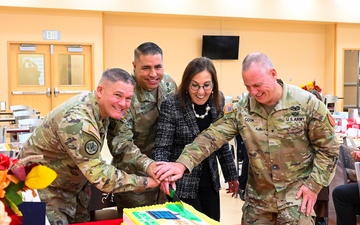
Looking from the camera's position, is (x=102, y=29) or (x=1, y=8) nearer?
(x=1, y=8)

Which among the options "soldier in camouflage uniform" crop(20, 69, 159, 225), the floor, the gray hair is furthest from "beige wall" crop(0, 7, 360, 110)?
the gray hair

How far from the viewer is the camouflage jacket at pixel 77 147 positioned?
213 cm

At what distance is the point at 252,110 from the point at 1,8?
382 inches

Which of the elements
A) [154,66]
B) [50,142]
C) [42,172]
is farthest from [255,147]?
[42,172]

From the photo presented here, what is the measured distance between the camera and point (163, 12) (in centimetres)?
1186

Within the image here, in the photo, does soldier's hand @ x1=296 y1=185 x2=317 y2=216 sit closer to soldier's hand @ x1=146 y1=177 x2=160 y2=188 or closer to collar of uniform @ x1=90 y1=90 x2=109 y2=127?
soldier's hand @ x1=146 y1=177 x2=160 y2=188

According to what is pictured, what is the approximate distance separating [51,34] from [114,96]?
9481 mm

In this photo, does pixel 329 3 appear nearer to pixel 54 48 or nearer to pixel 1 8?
pixel 54 48

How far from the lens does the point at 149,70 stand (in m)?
2.77

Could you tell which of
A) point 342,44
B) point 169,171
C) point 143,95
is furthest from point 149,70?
point 342,44

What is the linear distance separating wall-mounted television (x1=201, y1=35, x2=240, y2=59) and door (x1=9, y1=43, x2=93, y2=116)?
10.4ft

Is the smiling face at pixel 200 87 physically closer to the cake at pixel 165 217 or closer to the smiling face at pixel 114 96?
the smiling face at pixel 114 96

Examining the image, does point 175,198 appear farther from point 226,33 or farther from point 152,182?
point 226,33

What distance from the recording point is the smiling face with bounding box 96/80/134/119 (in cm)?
220
